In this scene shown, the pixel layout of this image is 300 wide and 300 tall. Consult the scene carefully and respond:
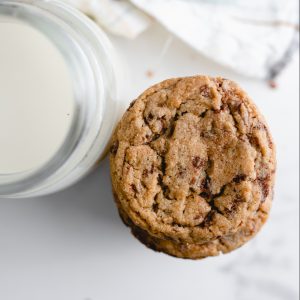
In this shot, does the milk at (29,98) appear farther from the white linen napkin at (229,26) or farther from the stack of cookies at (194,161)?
the white linen napkin at (229,26)

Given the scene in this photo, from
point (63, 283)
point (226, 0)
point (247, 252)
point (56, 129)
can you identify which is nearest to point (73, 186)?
point (63, 283)

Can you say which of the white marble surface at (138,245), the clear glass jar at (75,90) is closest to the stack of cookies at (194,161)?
the clear glass jar at (75,90)

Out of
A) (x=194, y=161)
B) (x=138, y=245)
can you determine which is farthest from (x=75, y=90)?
(x=138, y=245)

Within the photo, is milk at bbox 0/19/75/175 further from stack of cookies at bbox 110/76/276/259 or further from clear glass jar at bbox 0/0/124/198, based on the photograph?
stack of cookies at bbox 110/76/276/259

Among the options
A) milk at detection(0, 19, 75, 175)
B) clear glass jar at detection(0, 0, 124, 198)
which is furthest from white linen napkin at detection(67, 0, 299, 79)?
milk at detection(0, 19, 75, 175)

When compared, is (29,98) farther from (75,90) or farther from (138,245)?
(138,245)

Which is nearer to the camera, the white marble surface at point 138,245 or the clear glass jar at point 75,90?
the clear glass jar at point 75,90
